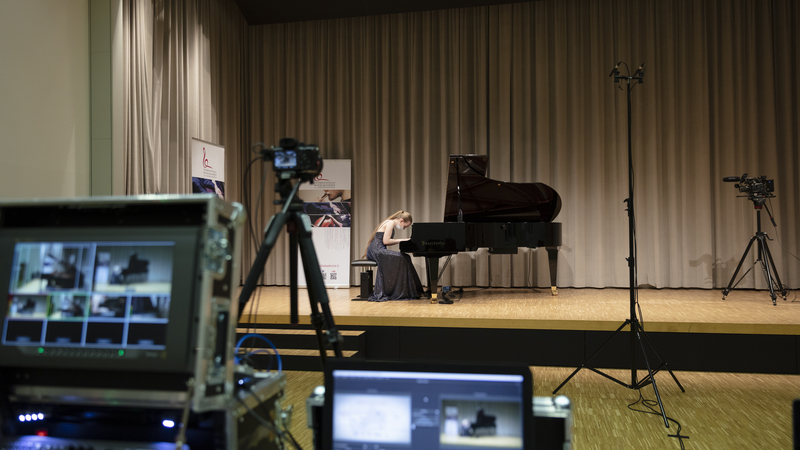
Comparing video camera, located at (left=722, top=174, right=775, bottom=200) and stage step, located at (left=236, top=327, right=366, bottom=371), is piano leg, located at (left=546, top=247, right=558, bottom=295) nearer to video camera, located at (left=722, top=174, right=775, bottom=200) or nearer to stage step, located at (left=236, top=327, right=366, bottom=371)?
video camera, located at (left=722, top=174, right=775, bottom=200)

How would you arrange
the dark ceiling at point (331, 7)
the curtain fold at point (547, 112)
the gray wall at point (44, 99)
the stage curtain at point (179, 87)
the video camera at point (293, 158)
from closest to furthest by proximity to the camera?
Result: the video camera at point (293, 158) < the gray wall at point (44, 99) < the stage curtain at point (179, 87) < the curtain fold at point (547, 112) < the dark ceiling at point (331, 7)

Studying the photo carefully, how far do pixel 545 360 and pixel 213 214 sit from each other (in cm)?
337

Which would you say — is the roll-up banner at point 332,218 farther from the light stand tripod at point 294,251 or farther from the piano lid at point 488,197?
the light stand tripod at point 294,251

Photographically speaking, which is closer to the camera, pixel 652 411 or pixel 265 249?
pixel 265 249

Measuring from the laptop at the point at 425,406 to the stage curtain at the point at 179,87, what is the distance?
13.6 ft

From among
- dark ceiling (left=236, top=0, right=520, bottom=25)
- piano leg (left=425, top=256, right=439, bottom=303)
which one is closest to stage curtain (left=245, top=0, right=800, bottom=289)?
dark ceiling (left=236, top=0, right=520, bottom=25)

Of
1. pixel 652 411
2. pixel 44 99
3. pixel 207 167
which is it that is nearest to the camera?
pixel 652 411

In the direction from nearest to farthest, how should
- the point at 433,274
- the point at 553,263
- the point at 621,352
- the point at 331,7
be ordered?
the point at 621,352 < the point at 433,274 < the point at 553,263 < the point at 331,7

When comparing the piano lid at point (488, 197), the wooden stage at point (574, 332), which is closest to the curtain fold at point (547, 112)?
the piano lid at point (488, 197)

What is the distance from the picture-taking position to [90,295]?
3.35 ft

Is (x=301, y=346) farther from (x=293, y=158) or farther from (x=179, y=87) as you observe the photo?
(x=179, y=87)

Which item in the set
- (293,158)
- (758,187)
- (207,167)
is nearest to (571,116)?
(758,187)

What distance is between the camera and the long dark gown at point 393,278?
532 centimetres

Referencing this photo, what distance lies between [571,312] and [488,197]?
4.96ft
